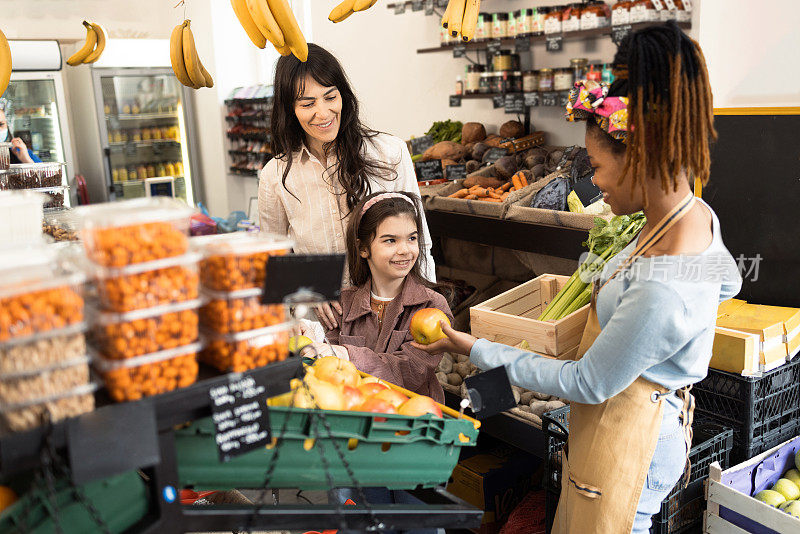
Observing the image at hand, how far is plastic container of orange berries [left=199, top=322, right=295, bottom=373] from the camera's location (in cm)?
115

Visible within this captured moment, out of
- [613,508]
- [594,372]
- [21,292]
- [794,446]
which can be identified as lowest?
[794,446]

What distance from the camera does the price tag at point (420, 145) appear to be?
5484 millimetres

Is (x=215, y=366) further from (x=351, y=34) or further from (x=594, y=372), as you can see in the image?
(x=351, y=34)

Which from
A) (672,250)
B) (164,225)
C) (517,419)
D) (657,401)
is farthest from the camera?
(517,419)

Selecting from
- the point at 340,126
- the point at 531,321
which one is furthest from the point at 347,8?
the point at 531,321

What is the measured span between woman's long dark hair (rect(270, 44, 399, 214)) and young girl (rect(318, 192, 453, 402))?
167 mm

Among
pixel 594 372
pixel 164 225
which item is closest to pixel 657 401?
pixel 594 372

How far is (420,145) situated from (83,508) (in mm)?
4652

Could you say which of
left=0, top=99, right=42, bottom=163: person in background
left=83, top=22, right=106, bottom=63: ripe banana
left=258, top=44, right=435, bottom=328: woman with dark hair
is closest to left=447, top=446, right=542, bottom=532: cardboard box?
left=258, top=44, right=435, bottom=328: woman with dark hair

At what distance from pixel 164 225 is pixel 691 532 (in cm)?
232

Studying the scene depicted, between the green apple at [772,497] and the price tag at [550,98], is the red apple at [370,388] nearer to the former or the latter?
the green apple at [772,497]

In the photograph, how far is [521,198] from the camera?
3848 millimetres

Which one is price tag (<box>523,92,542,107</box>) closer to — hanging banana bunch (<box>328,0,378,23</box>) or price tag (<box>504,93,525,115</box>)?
price tag (<box>504,93,525,115</box>)

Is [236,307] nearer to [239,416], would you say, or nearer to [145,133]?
[239,416]
